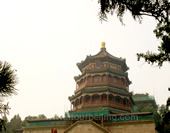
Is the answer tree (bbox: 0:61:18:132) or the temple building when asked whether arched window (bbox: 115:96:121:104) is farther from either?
tree (bbox: 0:61:18:132)

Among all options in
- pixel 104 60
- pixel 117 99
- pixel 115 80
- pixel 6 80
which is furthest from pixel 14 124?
pixel 6 80

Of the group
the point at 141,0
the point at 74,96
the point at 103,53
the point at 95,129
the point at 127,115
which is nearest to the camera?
the point at 141,0

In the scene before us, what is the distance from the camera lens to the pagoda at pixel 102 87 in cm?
2722

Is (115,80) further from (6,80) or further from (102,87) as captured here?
(6,80)

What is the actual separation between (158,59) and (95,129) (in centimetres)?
1556

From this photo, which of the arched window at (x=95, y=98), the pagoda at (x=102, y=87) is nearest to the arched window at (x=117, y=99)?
the pagoda at (x=102, y=87)

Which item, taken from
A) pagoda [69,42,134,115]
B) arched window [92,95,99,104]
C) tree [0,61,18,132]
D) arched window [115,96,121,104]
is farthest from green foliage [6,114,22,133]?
tree [0,61,18,132]

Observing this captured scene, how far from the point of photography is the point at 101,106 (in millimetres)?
26172

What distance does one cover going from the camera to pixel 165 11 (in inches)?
256

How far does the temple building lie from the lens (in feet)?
73.4

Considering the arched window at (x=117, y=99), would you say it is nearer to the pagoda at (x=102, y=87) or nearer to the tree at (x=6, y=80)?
the pagoda at (x=102, y=87)

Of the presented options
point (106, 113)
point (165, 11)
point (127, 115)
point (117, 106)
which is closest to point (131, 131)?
point (127, 115)

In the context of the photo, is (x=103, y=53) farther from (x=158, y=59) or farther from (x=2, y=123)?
(x=2, y=123)

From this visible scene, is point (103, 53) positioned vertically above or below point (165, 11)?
above
